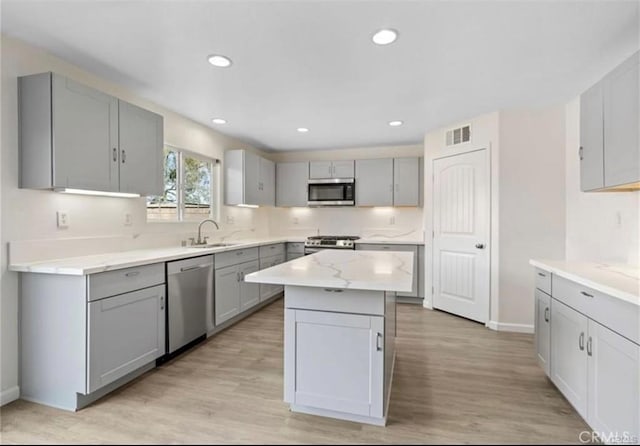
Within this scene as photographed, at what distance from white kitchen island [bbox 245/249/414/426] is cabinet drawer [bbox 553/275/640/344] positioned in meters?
0.93

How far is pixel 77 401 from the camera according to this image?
6.63ft

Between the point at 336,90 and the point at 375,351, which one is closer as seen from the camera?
the point at 375,351

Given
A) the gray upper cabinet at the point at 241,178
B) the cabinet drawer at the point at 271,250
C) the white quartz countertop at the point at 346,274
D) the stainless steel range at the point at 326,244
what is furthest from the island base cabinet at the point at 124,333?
the stainless steel range at the point at 326,244

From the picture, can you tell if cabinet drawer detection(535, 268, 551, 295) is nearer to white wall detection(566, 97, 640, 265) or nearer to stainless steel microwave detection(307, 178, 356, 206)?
white wall detection(566, 97, 640, 265)

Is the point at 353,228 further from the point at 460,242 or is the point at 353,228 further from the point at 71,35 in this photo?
the point at 71,35

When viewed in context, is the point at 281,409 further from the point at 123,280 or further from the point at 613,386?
the point at 613,386

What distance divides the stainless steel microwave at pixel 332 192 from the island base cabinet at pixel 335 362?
3281 mm

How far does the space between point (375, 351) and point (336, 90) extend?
2147 millimetres

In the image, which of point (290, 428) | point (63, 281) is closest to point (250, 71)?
point (63, 281)

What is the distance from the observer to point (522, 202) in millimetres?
3379

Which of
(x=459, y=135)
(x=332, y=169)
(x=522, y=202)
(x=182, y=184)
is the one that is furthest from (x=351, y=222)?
(x=182, y=184)

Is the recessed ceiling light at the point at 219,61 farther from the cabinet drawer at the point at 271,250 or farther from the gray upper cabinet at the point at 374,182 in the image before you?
the gray upper cabinet at the point at 374,182

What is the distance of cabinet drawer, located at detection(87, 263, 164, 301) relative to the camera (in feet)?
6.72

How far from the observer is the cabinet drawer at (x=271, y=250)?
14.1 ft
